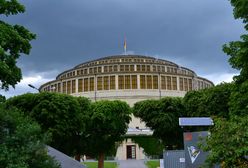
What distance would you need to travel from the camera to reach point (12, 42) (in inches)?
679

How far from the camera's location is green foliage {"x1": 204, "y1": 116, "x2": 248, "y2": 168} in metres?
11.9

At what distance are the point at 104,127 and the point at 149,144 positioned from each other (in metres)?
32.0

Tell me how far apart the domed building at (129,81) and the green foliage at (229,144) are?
8367 centimetres

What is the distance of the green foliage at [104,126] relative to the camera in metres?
51.0

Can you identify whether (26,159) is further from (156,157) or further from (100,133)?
(156,157)

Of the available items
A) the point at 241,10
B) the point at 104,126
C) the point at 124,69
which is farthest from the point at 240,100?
the point at 124,69

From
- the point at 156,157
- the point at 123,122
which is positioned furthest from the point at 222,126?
the point at 156,157

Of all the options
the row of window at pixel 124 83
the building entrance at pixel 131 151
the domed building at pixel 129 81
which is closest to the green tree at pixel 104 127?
the building entrance at pixel 131 151

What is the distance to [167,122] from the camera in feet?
181

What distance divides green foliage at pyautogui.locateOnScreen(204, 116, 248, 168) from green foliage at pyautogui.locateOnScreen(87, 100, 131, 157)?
126 feet

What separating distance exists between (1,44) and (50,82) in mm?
104081

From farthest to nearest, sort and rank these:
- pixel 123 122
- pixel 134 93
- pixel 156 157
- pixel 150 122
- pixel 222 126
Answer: pixel 134 93 → pixel 156 157 → pixel 150 122 → pixel 123 122 → pixel 222 126

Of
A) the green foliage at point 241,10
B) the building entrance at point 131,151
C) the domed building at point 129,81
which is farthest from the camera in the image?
the domed building at point 129,81

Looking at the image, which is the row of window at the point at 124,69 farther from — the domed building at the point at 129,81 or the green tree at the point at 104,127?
the green tree at the point at 104,127
